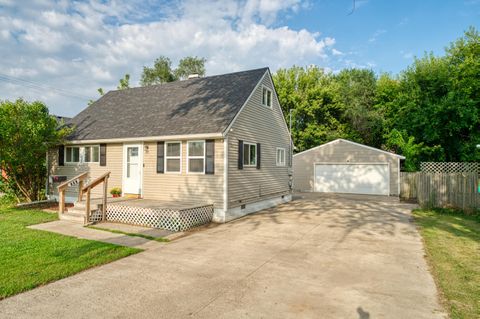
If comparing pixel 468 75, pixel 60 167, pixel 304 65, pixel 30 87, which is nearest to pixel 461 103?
pixel 468 75

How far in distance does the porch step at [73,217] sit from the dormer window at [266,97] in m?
8.75

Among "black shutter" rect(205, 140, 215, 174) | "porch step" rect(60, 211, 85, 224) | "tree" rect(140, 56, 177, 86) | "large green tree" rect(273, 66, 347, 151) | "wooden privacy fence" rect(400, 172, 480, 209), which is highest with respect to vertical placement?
"tree" rect(140, 56, 177, 86)

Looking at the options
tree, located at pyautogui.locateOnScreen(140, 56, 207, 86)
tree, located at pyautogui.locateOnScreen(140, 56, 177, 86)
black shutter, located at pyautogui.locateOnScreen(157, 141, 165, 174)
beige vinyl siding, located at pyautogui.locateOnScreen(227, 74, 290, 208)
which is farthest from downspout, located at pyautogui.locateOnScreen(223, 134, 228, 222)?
tree, located at pyautogui.locateOnScreen(140, 56, 177, 86)

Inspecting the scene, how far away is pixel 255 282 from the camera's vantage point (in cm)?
476

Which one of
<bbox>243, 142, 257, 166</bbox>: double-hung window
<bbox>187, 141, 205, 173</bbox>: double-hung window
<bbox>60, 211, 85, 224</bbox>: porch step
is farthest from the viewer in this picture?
<bbox>243, 142, 257, 166</bbox>: double-hung window

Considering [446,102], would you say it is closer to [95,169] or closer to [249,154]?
[249,154]

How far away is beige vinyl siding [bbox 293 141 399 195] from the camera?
750 inches

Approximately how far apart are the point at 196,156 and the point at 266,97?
17.0 ft

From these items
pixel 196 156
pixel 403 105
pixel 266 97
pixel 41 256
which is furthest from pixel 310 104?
pixel 41 256

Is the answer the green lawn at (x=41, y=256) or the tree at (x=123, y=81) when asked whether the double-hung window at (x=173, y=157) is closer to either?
the green lawn at (x=41, y=256)

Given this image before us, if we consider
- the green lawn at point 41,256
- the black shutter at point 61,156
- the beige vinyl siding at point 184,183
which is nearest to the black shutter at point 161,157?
the beige vinyl siding at point 184,183

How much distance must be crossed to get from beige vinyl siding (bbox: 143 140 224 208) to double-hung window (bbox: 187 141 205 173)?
156mm

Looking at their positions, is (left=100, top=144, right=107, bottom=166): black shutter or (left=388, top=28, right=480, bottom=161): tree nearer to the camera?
(left=100, top=144, right=107, bottom=166): black shutter

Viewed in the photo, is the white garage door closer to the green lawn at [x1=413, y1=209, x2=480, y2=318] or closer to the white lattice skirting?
the green lawn at [x1=413, y1=209, x2=480, y2=318]
